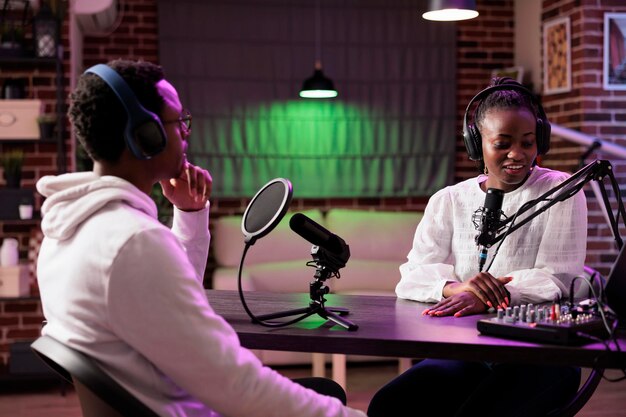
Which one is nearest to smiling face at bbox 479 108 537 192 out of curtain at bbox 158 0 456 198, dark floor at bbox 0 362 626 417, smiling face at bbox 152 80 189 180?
smiling face at bbox 152 80 189 180

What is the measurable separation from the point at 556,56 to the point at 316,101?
159 centimetres

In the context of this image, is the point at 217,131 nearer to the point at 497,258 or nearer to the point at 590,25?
the point at 590,25

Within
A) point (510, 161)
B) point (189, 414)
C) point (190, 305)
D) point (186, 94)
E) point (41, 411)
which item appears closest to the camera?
point (190, 305)

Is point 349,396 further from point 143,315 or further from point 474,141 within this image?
point 143,315

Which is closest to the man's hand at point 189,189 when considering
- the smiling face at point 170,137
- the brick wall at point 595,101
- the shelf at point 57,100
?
the smiling face at point 170,137

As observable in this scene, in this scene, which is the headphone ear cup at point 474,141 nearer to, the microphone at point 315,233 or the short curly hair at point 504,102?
the short curly hair at point 504,102

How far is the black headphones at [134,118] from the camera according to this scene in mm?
1373

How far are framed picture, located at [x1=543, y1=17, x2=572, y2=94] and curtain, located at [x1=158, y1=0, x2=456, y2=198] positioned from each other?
68cm

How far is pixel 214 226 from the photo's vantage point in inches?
221

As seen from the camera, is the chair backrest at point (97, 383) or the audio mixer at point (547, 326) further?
the audio mixer at point (547, 326)

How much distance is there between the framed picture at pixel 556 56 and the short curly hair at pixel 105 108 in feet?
13.6

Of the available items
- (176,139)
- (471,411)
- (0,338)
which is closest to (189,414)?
(176,139)

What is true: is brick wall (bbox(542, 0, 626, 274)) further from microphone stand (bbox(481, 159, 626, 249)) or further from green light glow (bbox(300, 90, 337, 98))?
microphone stand (bbox(481, 159, 626, 249))

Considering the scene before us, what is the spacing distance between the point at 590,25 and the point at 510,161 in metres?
3.08
